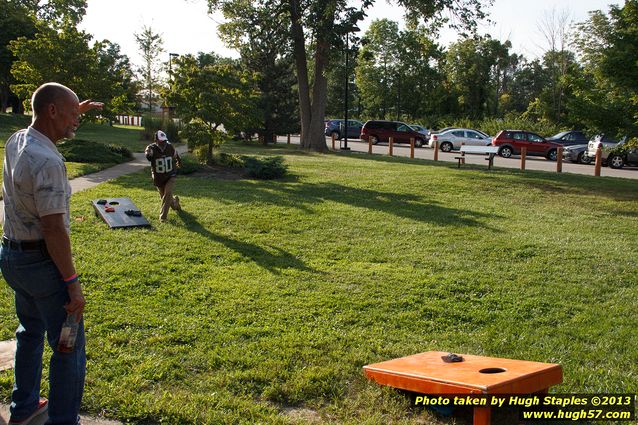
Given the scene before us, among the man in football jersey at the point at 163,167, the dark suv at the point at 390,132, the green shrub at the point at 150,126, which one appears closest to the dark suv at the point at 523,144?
the dark suv at the point at 390,132

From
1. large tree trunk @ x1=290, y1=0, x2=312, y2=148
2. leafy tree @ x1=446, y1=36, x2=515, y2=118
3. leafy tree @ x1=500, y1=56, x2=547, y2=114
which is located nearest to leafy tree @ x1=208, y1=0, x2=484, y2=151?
large tree trunk @ x1=290, y1=0, x2=312, y2=148

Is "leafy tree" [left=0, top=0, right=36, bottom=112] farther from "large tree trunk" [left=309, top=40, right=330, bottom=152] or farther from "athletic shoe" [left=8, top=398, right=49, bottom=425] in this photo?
"athletic shoe" [left=8, top=398, right=49, bottom=425]

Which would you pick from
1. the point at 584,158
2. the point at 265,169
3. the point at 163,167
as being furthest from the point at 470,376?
the point at 584,158

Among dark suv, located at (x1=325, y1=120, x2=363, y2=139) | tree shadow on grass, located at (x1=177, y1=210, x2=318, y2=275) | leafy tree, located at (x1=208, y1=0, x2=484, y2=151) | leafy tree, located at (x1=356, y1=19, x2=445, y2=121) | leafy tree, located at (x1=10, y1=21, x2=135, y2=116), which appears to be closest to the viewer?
tree shadow on grass, located at (x1=177, y1=210, x2=318, y2=275)

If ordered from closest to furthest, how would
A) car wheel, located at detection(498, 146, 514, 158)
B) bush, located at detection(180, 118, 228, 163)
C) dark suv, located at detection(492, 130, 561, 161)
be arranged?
bush, located at detection(180, 118, 228, 163)
dark suv, located at detection(492, 130, 561, 161)
car wheel, located at detection(498, 146, 514, 158)

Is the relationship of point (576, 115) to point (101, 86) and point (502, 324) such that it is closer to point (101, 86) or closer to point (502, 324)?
point (502, 324)

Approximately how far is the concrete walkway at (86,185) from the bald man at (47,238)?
41cm

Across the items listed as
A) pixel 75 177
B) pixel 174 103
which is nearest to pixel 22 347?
pixel 75 177

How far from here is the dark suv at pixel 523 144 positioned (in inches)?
1344

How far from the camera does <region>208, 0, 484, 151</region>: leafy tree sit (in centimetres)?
2561

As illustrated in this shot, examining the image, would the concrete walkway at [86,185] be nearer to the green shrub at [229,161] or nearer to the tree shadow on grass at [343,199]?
the green shrub at [229,161]

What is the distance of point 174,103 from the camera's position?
18.9 metres

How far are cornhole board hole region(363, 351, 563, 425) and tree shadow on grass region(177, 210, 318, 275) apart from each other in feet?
11.2

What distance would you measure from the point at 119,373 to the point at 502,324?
3.42 metres
